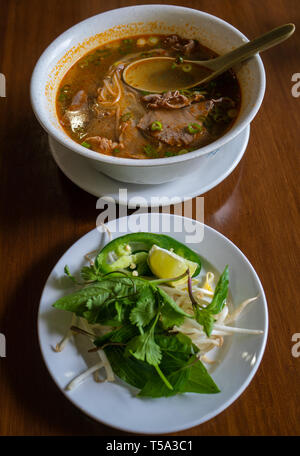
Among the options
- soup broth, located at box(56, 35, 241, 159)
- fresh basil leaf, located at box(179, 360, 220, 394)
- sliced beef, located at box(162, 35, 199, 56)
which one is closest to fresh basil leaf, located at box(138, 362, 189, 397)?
fresh basil leaf, located at box(179, 360, 220, 394)

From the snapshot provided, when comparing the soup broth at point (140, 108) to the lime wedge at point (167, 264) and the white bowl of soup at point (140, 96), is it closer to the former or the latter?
the white bowl of soup at point (140, 96)

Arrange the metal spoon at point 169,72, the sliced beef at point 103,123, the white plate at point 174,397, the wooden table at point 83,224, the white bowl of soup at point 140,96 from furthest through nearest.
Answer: the metal spoon at point 169,72, the sliced beef at point 103,123, the white bowl of soup at point 140,96, the wooden table at point 83,224, the white plate at point 174,397

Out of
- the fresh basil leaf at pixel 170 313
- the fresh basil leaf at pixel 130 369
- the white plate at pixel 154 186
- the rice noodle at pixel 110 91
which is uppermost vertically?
the rice noodle at pixel 110 91

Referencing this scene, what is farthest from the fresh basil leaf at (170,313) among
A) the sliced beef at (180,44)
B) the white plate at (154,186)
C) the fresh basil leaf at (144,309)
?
the sliced beef at (180,44)

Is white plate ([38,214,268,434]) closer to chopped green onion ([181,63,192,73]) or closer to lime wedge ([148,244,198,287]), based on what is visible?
lime wedge ([148,244,198,287])

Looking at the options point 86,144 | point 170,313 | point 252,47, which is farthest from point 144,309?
point 252,47

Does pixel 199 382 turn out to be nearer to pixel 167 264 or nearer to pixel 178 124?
pixel 167 264
